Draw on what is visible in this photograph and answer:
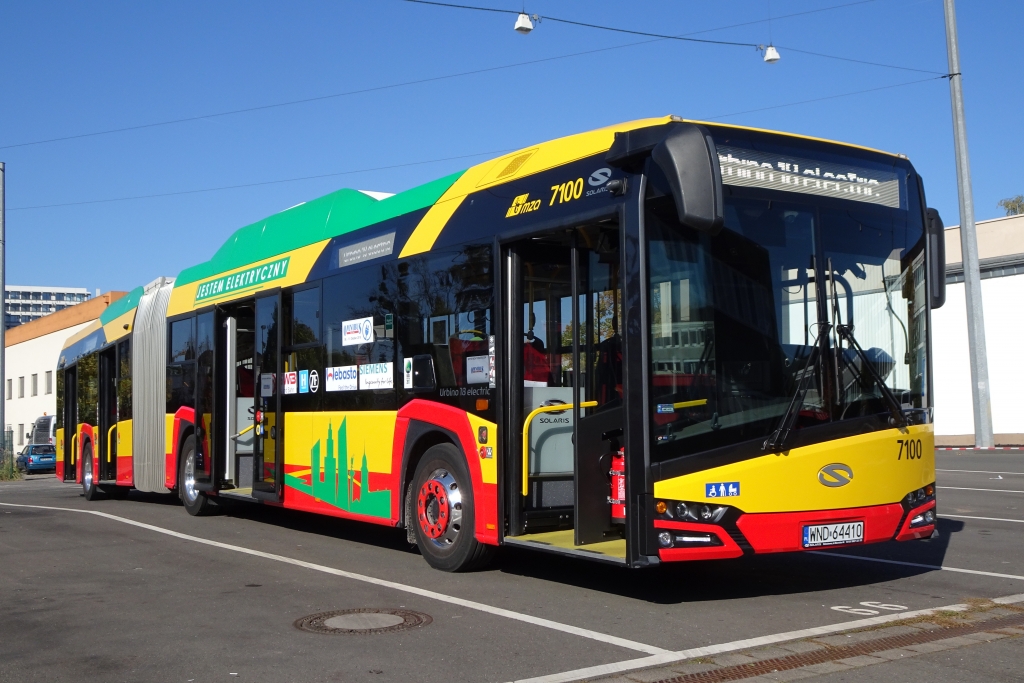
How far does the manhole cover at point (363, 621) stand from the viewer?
732cm

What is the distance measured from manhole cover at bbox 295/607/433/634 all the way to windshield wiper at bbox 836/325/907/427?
3.55 metres

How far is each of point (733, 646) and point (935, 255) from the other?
4.03 meters

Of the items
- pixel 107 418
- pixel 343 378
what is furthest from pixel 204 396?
pixel 107 418

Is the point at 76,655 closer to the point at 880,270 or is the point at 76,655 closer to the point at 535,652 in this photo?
the point at 535,652

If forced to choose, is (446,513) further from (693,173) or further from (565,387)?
(693,173)

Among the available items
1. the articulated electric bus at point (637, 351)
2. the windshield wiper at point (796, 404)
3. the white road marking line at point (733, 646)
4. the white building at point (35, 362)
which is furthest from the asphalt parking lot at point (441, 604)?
the white building at point (35, 362)

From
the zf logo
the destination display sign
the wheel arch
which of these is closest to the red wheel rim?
the wheel arch

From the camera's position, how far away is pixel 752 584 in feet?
29.2

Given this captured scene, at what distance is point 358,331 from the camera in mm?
11328

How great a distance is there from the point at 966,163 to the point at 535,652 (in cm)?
2386

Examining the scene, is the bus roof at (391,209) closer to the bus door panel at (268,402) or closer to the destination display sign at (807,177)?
the destination display sign at (807,177)

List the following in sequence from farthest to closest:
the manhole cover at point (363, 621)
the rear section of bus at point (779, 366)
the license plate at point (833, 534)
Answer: the license plate at point (833, 534)
the rear section of bus at point (779, 366)
the manhole cover at point (363, 621)

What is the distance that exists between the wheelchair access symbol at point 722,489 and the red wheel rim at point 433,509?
291 centimetres

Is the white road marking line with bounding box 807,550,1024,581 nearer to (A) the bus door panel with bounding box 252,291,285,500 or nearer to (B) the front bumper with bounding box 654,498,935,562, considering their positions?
(B) the front bumper with bounding box 654,498,935,562
